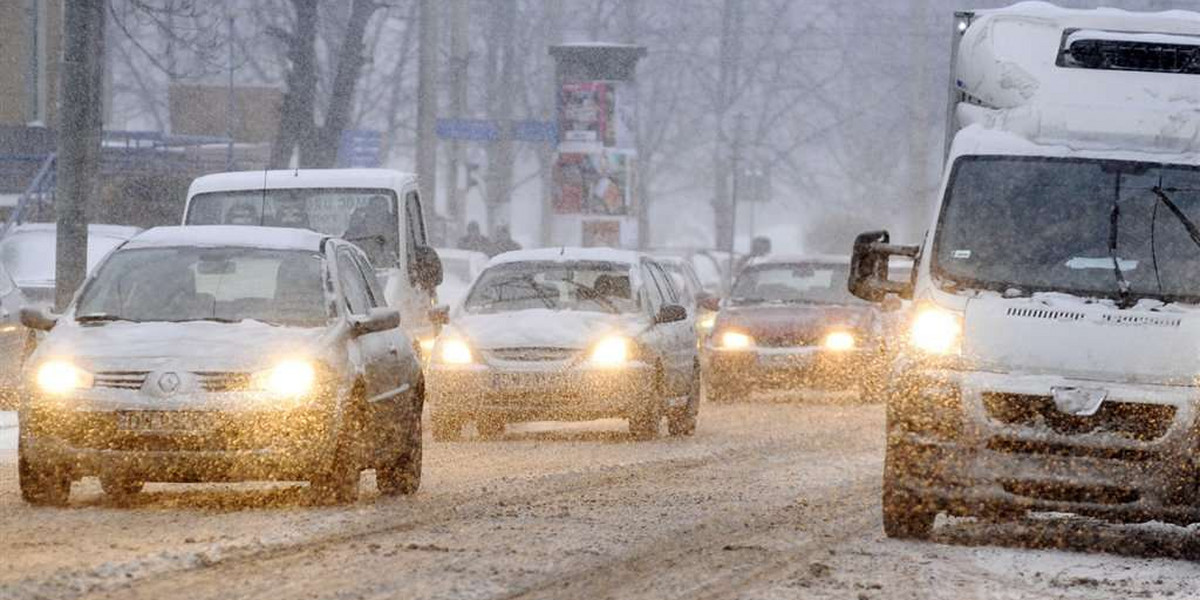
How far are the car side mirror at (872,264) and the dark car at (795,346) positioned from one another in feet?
43.1

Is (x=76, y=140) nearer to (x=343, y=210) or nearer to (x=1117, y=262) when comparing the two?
(x=343, y=210)

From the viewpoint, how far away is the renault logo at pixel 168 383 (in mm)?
12742

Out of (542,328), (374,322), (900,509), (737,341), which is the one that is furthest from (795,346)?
(900,509)

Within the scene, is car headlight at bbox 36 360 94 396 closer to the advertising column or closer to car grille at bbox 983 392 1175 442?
car grille at bbox 983 392 1175 442

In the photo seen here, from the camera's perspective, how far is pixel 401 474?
14.1 meters

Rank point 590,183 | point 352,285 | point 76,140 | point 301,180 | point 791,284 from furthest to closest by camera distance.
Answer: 1. point 590,183
2. point 791,284
3. point 76,140
4. point 301,180
5. point 352,285

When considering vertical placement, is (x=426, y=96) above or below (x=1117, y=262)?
above

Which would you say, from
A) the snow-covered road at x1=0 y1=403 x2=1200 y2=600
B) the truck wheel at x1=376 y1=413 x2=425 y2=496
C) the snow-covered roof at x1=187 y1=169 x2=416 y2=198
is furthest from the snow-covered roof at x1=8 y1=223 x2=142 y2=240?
the truck wheel at x1=376 y1=413 x2=425 y2=496

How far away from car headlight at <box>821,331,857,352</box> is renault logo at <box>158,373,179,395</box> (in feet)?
46.5

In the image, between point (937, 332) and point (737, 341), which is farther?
point (737, 341)

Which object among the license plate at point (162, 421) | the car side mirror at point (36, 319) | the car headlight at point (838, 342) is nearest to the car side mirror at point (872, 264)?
the license plate at point (162, 421)

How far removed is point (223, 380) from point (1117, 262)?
4302 mm

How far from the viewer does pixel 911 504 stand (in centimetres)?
1216

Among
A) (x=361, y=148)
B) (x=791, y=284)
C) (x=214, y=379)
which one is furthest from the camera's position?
(x=361, y=148)
